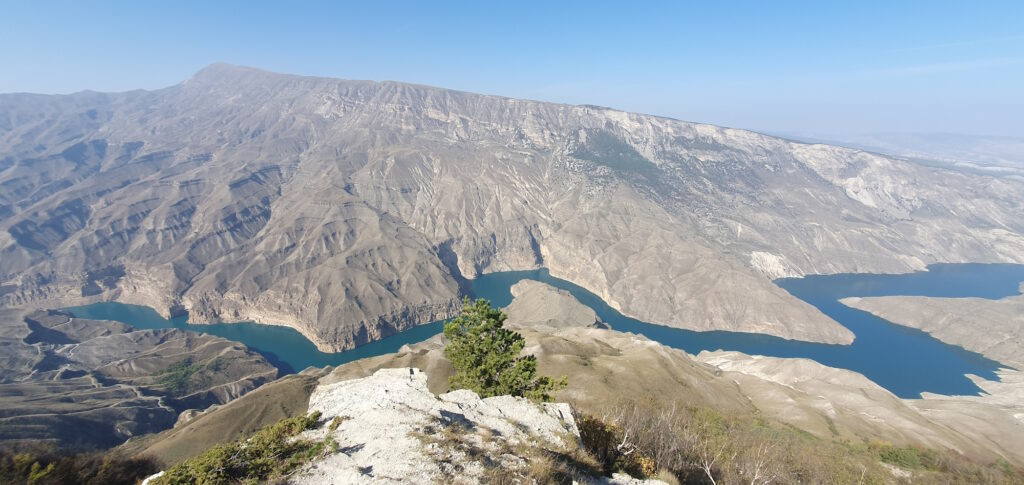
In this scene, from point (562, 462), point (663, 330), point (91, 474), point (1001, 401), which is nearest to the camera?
point (562, 462)

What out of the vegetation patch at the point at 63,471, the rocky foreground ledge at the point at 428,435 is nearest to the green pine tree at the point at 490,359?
the rocky foreground ledge at the point at 428,435

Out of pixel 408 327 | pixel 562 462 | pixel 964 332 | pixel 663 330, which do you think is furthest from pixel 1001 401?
pixel 408 327

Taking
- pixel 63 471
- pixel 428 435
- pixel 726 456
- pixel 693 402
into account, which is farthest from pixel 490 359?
pixel 693 402

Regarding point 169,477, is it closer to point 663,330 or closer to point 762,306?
point 663,330

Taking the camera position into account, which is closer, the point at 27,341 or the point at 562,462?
the point at 562,462

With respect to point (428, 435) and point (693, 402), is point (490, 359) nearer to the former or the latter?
point (428, 435)
